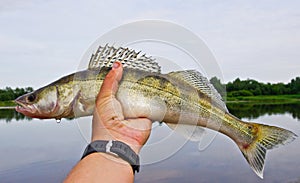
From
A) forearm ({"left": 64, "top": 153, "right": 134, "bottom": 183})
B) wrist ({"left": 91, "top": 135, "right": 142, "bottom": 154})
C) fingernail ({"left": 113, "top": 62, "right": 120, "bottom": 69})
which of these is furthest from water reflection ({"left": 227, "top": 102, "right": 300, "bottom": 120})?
forearm ({"left": 64, "top": 153, "right": 134, "bottom": 183})

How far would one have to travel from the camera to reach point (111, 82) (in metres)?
2.57

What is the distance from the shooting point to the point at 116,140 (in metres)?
2.27

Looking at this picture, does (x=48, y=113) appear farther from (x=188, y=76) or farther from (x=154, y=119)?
(x=188, y=76)

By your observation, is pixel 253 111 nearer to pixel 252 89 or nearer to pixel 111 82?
pixel 252 89

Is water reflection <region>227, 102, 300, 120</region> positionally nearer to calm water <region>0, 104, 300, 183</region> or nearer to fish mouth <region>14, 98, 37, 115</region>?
calm water <region>0, 104, 300, 183</region>

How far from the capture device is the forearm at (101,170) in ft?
6.27

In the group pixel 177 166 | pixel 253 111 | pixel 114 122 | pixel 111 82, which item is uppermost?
pixel 111 82

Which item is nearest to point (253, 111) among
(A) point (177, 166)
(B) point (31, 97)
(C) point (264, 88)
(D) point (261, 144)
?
(C) point (264, 88)

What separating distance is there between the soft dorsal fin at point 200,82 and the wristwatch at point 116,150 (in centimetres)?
79

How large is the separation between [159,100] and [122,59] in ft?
1.31

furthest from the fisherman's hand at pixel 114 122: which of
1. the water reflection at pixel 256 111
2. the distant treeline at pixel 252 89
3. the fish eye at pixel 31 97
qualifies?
the water reflection at pixel 256 111

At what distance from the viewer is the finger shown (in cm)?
255

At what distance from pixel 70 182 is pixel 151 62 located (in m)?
1.10

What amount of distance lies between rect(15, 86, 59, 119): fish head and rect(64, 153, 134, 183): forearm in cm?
102
